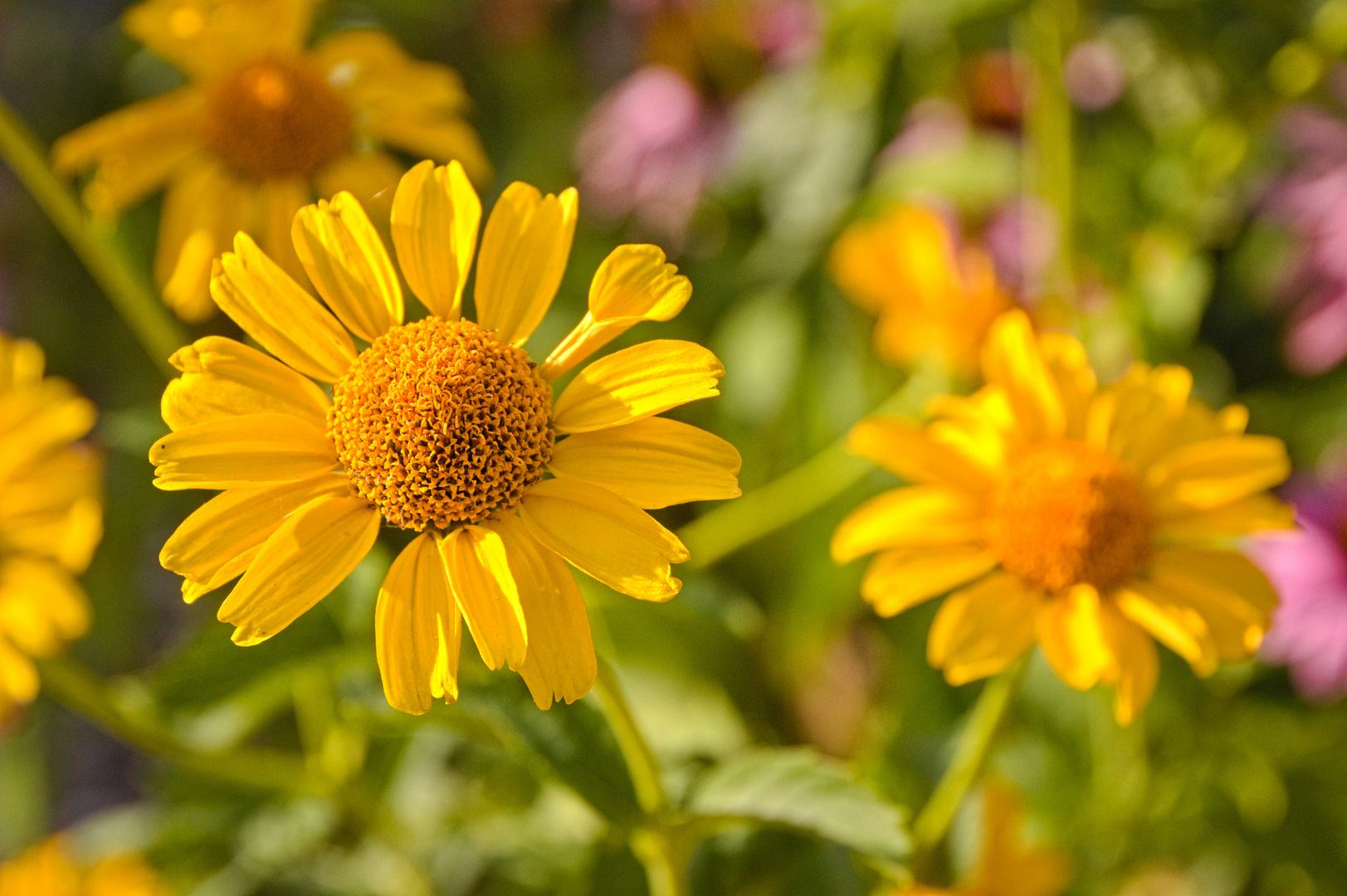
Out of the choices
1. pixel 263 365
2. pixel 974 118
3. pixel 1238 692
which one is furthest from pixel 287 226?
pixel 1238 692

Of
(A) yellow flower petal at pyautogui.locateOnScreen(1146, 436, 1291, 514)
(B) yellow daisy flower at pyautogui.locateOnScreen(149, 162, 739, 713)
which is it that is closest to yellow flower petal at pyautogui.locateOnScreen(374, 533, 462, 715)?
(B) yellow daisy flower at pyautogui.locateOnScreen(149, 162, 739, 713)

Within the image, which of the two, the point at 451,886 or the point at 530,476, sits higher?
the point at 530,476

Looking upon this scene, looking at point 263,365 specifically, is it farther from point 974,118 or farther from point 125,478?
point 125,478

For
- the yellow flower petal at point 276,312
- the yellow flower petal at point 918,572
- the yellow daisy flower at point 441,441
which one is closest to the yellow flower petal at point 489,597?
the yellow daisy flower at point 441,441

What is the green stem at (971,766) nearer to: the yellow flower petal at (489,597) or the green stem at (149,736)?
the yellow flower petal at (489,597)

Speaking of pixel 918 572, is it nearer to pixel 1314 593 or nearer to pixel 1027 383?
pixel 1027 383

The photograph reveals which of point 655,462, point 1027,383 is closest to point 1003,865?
Result: point 1027,383
